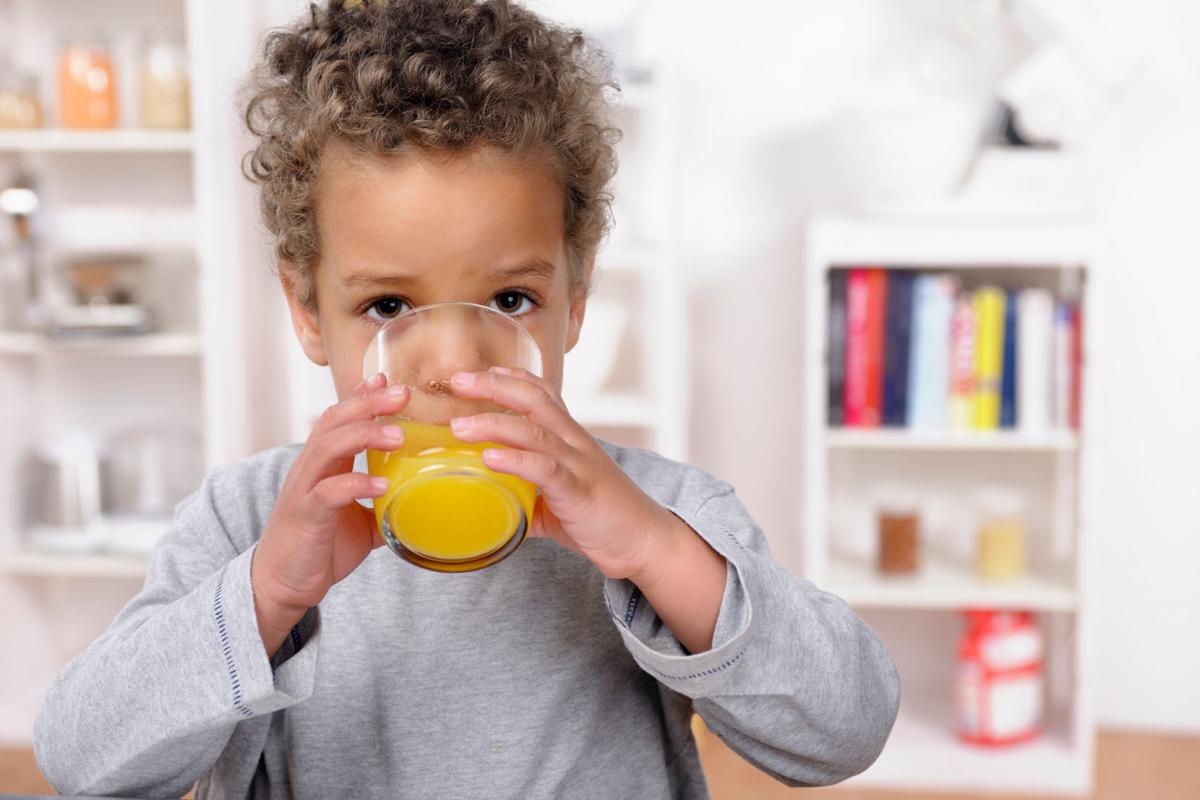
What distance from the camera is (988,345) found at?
2.31m

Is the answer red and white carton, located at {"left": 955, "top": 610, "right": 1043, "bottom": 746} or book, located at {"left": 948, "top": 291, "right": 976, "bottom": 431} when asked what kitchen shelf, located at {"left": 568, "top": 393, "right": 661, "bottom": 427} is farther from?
red and white carton, located at {"left": 955, "top": 610, "right": 1043, "bottom": 746}

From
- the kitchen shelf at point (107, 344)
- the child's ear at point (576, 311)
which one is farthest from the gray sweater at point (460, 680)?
the kitchen shelf at point (107, 344)

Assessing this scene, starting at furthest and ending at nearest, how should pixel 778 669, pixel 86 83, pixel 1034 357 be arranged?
1. pixel 86 83
2. pixel 1034 357
3. pixel 778 669

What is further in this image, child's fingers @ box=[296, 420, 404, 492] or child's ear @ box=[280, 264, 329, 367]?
child's ear @ box=[280, 264, 329, 367]

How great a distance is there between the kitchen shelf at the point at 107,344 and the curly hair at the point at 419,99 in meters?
1.54

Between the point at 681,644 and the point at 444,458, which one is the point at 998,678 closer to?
the point at 681,644

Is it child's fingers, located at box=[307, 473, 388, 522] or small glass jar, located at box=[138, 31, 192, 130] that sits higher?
small glass jar, located at box=[138, 31, 192, 130]

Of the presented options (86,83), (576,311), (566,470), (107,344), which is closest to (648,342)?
(107,344)

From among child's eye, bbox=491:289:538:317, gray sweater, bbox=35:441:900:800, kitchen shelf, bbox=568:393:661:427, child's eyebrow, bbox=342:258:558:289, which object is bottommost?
gray sweater, bbox=35:441:900:800

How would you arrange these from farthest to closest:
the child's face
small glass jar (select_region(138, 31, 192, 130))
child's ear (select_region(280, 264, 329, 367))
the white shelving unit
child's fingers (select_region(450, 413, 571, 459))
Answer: small glass jar (select_region(138, 31, 192, 130)) < the white shelving unit < child's ear (select_region(280, 264, 329, 367)) < the child's face < child's fingers (select_region(450, 413, 571, 459))

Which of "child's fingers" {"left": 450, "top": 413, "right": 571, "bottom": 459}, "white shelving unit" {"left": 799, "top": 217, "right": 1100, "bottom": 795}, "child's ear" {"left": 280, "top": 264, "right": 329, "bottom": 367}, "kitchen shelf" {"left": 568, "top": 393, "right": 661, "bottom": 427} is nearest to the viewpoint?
"child's fingers" {"left": 450, "top": 413, "right": 571, "bottom": 459}

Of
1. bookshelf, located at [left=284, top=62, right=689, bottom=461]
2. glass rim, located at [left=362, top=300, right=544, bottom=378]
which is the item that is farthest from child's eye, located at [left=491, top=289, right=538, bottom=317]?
bookshelf, located at [left=284, top=62, right=689, bottom=461]

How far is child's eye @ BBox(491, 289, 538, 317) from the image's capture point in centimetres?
89

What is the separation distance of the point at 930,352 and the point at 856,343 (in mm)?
135
